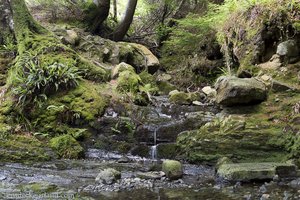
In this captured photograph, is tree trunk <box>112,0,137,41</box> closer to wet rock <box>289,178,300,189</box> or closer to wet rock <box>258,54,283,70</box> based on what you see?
wet rock <box>258,54,283,70</box>

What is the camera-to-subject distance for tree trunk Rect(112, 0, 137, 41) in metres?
15.9

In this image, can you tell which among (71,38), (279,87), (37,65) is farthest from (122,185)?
(71,38)

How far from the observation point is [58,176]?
649 cm

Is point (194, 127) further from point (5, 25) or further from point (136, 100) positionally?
point (5, 25)

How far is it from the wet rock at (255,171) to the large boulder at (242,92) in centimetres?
202

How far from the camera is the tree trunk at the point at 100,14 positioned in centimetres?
1562

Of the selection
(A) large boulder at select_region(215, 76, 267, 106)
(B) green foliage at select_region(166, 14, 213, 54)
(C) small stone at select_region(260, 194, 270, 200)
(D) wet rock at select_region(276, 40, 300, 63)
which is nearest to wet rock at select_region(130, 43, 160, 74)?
(B) green foliage at select_region(166, 14, 213, 54)

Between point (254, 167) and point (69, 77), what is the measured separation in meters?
5.51

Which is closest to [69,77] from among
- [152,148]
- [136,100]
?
[136,100]

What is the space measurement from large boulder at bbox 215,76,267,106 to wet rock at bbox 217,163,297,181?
2.02 m

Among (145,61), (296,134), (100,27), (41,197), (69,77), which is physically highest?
(100,27)

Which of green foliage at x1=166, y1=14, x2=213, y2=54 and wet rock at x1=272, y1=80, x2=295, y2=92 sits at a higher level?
green foliage at x1=166, y1=14, x2=213, y2=54

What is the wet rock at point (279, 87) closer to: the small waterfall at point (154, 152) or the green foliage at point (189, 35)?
the small waterfall at point (154, 152)

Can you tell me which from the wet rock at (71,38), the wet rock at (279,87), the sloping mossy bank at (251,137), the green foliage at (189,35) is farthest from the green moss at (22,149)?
the green foliage at (189,35)
